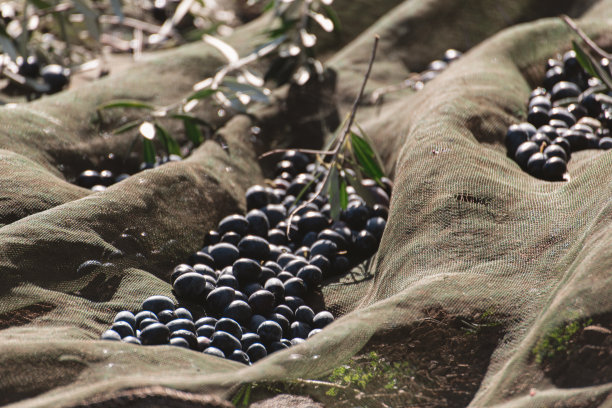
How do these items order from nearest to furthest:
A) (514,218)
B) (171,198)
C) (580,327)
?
1. (580,327)
2. (514,218)
3. (171,198)

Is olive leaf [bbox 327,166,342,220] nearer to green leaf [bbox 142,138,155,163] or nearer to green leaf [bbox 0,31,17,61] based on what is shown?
green leaf [bbox 142,138,155,163]

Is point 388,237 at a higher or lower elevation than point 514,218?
lower

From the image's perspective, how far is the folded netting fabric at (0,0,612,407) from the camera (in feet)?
4.65

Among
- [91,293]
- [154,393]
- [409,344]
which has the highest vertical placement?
[154,393]

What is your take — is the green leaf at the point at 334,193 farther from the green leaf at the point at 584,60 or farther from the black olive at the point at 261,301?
the green leaf at the point at 584,60

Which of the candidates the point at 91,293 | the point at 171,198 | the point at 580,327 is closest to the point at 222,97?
the point at 171,198

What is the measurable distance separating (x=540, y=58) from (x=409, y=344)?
7.28 ft

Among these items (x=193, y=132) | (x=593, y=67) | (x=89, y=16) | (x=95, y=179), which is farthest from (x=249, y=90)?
(x=593, y=67)

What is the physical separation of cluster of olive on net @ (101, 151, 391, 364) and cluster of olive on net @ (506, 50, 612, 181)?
61 cm

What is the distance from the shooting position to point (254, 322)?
2.10 metres

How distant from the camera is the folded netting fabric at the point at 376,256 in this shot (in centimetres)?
142

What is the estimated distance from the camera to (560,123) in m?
2.70

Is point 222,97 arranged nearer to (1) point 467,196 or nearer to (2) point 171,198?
(2) point 171,198

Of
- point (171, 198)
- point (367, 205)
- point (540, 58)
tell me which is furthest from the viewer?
point (540, 58)
